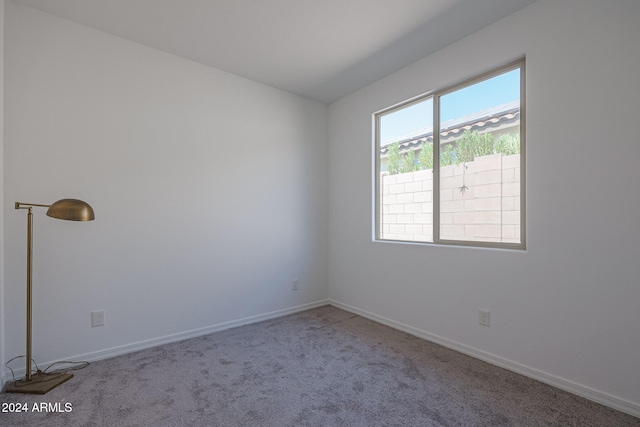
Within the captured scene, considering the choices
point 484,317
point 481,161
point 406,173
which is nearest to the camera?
point 484,317

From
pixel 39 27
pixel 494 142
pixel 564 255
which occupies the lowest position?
pixel 564 255

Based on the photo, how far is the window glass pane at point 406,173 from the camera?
299 centimetres

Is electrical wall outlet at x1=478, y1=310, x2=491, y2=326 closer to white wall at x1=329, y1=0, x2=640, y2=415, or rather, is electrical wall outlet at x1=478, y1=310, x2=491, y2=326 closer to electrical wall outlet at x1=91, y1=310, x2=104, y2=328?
white wall at x1=329, y1=0, x2=640, y2=415

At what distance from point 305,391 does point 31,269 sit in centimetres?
198

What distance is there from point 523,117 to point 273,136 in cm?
239

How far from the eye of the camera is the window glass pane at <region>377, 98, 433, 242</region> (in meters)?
2.99

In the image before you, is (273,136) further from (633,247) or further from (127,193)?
(633,247)

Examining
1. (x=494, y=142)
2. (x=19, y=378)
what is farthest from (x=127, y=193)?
(x=494, y=142)

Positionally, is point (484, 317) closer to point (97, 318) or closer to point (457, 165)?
point (457, 165)

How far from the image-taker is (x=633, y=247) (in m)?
1.74

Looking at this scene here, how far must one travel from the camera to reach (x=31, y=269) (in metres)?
2.03

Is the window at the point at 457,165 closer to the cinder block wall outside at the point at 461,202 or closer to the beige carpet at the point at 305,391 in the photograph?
the cinder block wall outside at the point at 461,202

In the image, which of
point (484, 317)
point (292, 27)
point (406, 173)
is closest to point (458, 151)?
point (406, 173)

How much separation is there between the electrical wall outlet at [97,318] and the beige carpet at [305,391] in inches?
11.4
